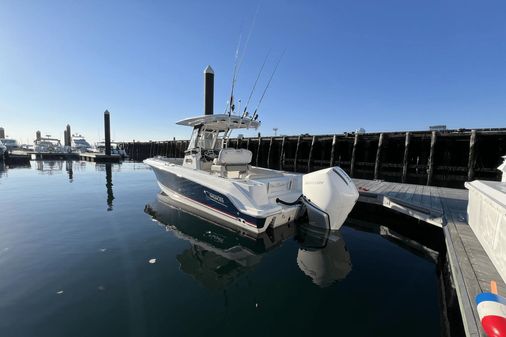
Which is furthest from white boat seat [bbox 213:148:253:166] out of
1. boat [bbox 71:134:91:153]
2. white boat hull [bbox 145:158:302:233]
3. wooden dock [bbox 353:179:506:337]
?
boat [bbox 71:134:91:153]

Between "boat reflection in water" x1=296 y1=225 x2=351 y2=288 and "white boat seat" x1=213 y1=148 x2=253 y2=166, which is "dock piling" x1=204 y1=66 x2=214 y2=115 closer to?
"white boat seat" x1=213 y1=148 x2=253 y2=166

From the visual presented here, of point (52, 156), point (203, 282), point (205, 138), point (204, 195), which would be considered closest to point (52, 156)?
point (52, 156)

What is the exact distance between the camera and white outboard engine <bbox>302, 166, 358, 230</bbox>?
622 cm

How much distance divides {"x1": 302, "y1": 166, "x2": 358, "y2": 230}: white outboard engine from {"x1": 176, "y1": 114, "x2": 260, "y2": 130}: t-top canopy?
10.7ft

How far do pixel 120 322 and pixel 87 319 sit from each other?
0.49 metres

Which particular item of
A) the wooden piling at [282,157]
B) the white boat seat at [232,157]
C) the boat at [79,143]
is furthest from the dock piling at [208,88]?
the boat at [79,143]

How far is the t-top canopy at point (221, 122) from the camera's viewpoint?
8.09m

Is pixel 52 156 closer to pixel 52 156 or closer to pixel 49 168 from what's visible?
pixel 52 156

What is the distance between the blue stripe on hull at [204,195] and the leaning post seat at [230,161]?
34.0 inches

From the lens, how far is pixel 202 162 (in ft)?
28.7

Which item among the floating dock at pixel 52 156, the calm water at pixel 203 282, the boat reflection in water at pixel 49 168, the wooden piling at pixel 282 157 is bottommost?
the calm water at pixel 203 282

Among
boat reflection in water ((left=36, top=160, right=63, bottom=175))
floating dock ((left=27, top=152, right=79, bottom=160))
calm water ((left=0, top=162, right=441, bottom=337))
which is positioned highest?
floating dock ((left=27, top=152, right=79, bottom=160))

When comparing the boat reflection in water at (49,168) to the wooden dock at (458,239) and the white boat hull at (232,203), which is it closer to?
the white boat hull at (232,203)

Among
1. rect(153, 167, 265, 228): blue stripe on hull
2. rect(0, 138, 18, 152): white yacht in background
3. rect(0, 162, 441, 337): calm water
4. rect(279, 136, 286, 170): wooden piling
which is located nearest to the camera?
rect(0, 162, 441, 337): calm water
